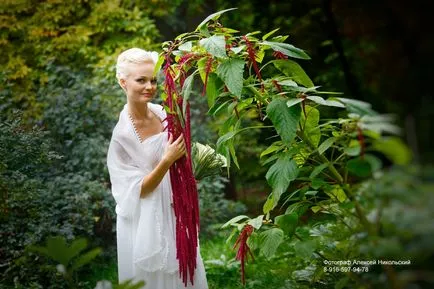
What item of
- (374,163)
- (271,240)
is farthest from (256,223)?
(374,163)

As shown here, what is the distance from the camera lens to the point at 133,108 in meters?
3.79

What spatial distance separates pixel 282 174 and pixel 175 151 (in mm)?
781

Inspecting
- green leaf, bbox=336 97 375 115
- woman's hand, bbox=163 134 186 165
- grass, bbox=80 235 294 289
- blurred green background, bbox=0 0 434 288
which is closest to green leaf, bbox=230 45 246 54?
blurred green background, bbox=0 0 434 288

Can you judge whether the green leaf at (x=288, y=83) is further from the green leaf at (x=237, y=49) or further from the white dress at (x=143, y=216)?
the white dress at (x=143, y=216)

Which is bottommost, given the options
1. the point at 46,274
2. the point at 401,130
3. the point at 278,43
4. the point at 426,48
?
the point at 46,274

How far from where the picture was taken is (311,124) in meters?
3.09

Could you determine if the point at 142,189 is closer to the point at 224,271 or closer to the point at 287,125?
the point at 287,125

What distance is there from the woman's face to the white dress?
16cm

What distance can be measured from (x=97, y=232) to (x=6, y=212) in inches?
61.8

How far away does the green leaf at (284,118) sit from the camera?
2738mm

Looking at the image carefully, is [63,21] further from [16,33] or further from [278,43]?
[278,43]

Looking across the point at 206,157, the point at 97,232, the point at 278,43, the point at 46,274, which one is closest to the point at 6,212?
the point at 46,274

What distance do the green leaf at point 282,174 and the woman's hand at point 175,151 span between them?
70cm

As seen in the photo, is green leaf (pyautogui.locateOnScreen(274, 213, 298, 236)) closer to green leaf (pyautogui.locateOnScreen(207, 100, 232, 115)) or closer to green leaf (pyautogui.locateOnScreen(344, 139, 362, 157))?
green leaf (pyautogui.locateOnScreen(207, 100, 232, 115))
